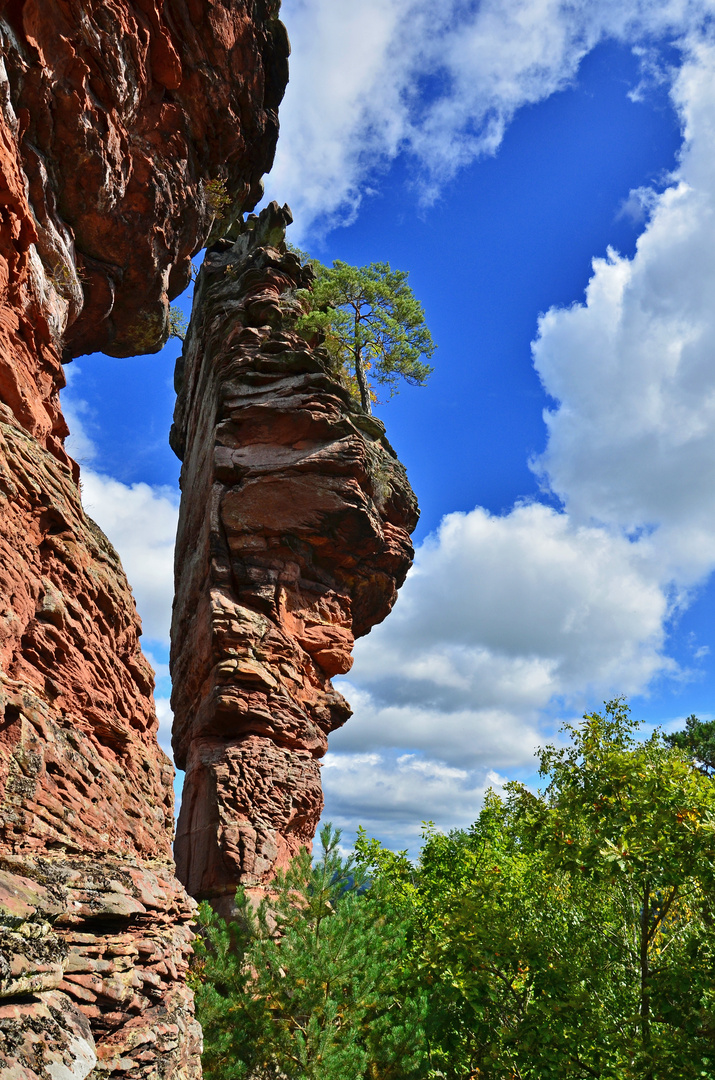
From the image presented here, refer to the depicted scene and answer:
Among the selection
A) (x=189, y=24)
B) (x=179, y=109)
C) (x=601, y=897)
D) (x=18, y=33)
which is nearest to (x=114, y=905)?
(x=601, y=897)

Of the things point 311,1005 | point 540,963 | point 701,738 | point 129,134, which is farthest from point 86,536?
point 701,738

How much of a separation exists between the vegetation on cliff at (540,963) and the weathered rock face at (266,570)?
17.5 feet

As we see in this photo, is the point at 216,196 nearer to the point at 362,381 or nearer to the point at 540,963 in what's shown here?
the point at 362,381

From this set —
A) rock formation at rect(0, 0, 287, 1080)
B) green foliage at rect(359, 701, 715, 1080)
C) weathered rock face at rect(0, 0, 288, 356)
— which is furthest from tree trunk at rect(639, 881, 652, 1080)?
weathered rock face at rect(0, 0, 288, 356)

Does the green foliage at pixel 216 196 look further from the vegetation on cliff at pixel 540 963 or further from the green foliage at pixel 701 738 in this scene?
the green foliage at pixel 701 738

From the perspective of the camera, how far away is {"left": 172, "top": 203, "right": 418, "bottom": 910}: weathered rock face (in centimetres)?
1700

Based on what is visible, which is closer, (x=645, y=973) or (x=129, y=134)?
(x=645, y=973)

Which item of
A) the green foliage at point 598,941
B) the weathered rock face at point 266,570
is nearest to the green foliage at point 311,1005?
the green foliage at point 598,941

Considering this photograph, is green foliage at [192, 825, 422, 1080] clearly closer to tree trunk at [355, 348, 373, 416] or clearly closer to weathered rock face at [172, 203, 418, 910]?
weathered rock face at [172, 203, 418, 910]

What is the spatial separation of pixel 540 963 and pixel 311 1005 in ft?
11.3

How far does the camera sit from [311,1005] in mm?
9430

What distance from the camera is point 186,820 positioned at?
1766cm

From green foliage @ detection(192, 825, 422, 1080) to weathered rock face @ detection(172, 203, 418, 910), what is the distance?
17.5 feet

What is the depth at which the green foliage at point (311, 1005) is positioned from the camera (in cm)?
898
